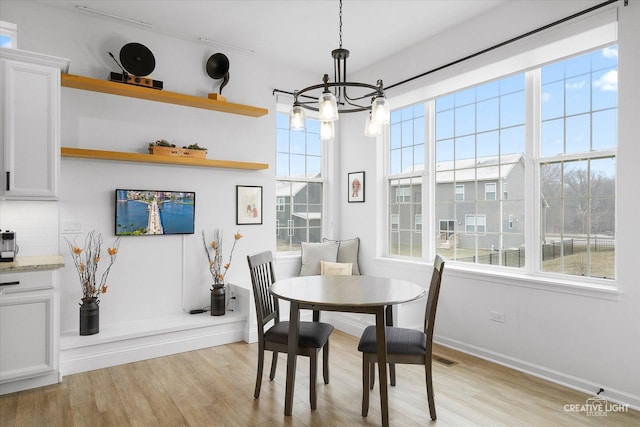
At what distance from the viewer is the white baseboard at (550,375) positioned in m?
2.68

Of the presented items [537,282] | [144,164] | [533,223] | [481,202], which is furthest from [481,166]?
[144,164]

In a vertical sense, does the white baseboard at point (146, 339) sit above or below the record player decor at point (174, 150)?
below

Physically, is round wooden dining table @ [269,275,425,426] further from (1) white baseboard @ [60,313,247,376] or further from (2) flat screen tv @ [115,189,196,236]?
(2) flat screen tv @ [115,189,196,236]

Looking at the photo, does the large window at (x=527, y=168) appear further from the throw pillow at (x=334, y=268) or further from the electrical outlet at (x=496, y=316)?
the throw pillow at (x=334, y=268)

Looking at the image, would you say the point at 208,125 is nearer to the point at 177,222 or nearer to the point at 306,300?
the point at 177,222

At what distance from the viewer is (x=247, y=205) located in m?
4.52

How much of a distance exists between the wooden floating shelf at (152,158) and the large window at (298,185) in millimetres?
576

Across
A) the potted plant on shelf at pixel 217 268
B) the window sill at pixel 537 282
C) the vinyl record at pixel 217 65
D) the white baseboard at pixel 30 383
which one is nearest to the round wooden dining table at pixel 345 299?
the window sill at pixel 537 282

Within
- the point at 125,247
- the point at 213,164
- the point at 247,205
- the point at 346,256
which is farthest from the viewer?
the point at 346,256

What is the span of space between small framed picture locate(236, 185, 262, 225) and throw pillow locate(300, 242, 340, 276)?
67 cm

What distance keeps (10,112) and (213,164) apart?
1.67 meters

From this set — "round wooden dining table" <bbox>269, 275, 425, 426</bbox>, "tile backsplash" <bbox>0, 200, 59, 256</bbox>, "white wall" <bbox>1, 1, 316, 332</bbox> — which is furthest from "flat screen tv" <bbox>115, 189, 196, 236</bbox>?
"round wooden dining table" <bbox>269, 275, 425, 426</bbox>

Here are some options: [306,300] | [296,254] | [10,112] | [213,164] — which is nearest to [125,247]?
[213,164]

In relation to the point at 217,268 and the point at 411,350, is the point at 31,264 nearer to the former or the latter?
the point at 217,268
